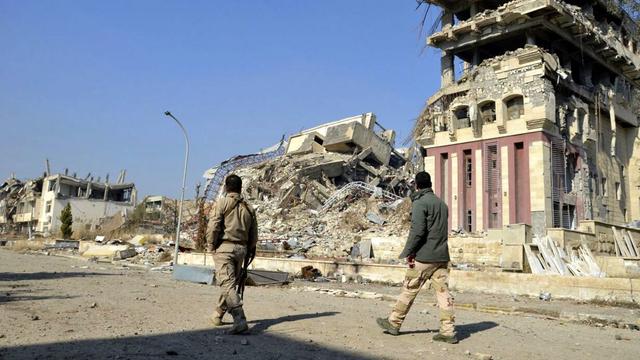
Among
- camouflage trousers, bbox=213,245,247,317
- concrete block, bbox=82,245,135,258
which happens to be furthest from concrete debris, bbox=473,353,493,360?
concrete block, bbox=82,245,135,258

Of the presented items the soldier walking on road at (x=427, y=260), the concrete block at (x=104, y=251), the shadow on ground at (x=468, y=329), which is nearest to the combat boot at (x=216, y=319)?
the soldier walking on road at (x=427, y=260)

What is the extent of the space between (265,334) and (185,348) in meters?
1.10

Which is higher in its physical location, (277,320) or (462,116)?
(462,116)

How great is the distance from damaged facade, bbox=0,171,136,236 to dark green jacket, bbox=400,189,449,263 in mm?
60064

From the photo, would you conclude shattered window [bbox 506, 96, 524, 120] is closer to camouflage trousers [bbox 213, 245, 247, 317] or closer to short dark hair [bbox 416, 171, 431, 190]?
short dark hair [bbox 416, 171, 431, 190]

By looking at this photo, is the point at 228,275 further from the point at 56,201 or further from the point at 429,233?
the point at 56,201

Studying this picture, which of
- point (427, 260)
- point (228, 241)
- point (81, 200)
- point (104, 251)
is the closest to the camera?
point (427, 260)

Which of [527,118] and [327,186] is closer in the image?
[527,118]

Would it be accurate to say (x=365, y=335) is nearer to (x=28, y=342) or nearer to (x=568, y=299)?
(x=28, y=342)

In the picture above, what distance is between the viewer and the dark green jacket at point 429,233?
5039mm

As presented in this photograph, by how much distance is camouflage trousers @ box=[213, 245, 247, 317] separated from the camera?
501cm

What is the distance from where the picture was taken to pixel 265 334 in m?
5.02

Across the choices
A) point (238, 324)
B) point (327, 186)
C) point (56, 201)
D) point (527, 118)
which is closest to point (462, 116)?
point (527, 118)

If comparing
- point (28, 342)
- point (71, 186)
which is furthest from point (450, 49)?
point (71, 186)
